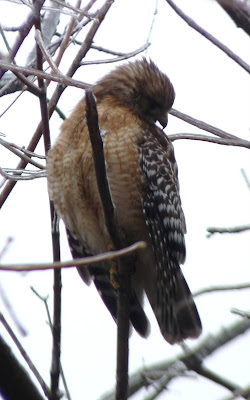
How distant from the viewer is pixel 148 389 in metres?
2.98

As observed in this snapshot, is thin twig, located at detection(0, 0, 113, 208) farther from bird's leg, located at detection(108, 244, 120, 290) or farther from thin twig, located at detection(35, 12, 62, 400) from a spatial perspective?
bird's leg, located at detection(108, 244, 120, 290)

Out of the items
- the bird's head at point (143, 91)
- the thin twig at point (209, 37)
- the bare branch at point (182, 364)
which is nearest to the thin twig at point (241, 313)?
the bare branch at point (182, 364)

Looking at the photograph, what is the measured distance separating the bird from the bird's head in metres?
0.17

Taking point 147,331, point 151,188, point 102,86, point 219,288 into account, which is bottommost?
point 147,331

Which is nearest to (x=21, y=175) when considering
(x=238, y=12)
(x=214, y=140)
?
(x=214, y=140)

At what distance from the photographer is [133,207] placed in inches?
186

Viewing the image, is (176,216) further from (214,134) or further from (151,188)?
(214,134)

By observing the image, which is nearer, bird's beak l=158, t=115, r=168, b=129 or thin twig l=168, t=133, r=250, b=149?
thin twig l=168, t=133, r=250, b=149

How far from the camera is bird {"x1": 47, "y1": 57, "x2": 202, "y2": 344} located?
4641 mm

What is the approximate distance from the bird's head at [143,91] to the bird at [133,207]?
17 centimetres

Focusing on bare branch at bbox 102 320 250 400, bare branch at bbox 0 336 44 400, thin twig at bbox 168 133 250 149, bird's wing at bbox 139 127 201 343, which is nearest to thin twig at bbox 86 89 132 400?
bare branch at bbox 102 320 250 400

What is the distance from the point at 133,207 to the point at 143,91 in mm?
1120

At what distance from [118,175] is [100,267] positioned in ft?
2.78

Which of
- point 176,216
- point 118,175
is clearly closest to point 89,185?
point 118,175
